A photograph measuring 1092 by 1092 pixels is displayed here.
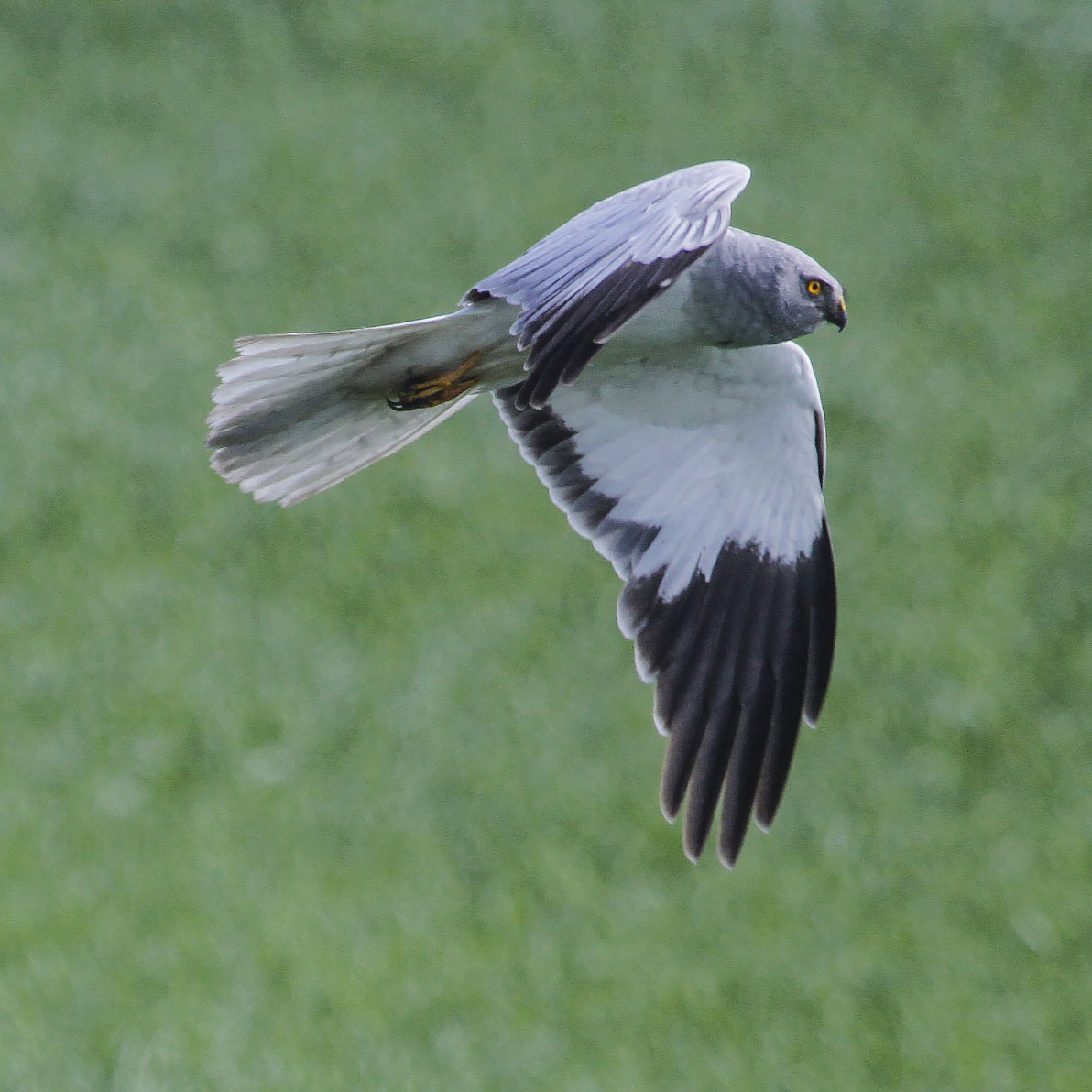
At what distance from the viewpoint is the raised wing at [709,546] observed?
4.71 m

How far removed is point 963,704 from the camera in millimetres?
8516

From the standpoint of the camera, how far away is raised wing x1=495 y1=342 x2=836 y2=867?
15.4 feet

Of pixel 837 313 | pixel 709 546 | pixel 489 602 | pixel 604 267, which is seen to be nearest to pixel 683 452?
pixel 709 546

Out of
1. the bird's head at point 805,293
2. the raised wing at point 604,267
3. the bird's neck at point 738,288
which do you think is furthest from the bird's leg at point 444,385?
the bird's head at point 805,293

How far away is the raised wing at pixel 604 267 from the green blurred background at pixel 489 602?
167 inches

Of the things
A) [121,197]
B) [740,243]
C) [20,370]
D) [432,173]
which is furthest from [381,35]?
[740,243]

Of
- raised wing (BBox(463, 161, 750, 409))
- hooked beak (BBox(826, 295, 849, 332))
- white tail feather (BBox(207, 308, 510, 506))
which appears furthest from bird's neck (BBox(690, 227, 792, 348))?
white tail feather (BBox(207, 308, 510, 506))

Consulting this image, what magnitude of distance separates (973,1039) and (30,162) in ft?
25.5

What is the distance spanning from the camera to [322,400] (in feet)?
14.4

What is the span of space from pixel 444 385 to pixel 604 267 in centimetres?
85

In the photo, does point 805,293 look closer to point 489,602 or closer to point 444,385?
point 444,385

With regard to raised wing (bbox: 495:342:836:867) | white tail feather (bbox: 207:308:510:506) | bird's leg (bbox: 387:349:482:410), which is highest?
white tail feather (bbox: 207:308:510:506)

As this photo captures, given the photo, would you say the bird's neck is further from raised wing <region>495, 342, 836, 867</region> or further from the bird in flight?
raised wing <region>495, 342, 836, 867</region>

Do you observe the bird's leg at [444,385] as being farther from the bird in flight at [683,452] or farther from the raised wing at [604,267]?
the raised wing at [604,267]
